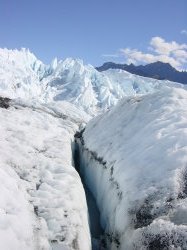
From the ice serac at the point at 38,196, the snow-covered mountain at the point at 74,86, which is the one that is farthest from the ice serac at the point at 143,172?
the snow-covered mountain at the point at 74,86

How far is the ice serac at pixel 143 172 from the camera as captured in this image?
8.28 meters

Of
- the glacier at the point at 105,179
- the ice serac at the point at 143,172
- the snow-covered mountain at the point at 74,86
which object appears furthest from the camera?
the snow-covered mountain at the point at 74,86

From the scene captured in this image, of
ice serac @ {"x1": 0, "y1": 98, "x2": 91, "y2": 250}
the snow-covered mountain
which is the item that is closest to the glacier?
ice serac @ {"x1": 0, "y1": 98, "x2": 91, "y2": 250}

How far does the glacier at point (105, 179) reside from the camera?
8.41 meters

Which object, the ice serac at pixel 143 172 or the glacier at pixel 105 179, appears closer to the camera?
the ice serac at pixel 143 172

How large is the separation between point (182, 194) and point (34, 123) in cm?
1177

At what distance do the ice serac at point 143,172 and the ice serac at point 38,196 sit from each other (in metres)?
1.01

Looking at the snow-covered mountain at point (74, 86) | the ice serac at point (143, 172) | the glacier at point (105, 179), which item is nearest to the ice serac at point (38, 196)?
the glacier at point (105, 179)

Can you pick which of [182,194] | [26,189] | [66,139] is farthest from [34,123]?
[182,194]

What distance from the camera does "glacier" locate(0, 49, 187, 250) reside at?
841cm

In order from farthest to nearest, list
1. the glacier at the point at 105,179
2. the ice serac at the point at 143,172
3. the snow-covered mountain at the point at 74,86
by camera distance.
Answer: the snow-covered mountain at the point at 74,86
the glacier at the point at 105,179
the ice serac at the point at 143,172

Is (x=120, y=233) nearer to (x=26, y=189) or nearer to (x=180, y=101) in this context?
(x=26, y=189)

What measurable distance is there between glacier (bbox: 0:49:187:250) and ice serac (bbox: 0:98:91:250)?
0.02m

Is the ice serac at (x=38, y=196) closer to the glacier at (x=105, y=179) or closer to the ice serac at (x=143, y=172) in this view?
the glacier at (x=105, y=179)
